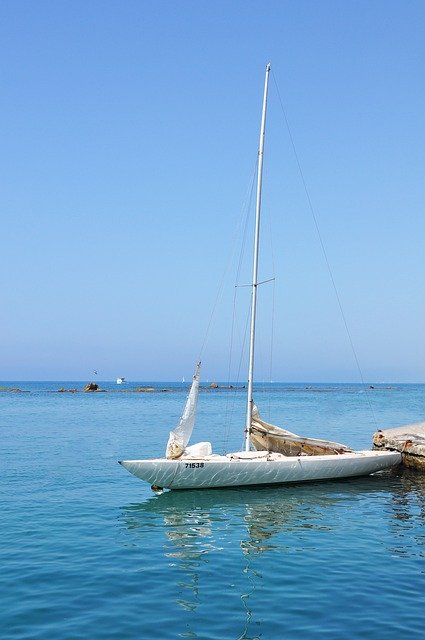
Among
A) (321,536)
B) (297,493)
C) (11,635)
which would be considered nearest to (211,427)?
(297,493)

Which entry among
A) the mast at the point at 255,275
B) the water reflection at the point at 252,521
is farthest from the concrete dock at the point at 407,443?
the mast at the point at 255,275

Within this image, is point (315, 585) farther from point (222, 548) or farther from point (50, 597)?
point (50, 597)

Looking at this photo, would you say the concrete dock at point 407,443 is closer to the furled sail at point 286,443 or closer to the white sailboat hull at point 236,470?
the furled sail at point 286,443

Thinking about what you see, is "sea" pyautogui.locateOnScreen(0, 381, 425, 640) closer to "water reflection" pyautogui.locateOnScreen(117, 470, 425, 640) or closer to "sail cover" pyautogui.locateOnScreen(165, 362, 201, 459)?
"water reflection" pyautogui.locateOnScreen(117, 470, 425, 640)

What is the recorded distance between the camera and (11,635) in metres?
10.7

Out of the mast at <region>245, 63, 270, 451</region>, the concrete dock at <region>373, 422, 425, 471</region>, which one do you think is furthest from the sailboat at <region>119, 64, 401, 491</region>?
the concrete dock at <region>373, 422, 425, 471</region>

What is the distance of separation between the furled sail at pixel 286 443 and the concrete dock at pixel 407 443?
405 cm

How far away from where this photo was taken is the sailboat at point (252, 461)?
22.9 metres

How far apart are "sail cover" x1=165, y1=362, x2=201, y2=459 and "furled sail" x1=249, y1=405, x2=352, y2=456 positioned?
4.71 metres

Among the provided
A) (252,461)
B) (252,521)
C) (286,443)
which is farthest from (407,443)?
(252,521)

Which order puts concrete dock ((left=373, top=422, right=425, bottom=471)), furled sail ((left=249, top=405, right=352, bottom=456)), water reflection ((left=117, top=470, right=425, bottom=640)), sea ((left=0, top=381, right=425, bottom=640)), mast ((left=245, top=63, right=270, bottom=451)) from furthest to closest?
concrete dock ((left=373, top=422, right=425, bottom=471)) < furled sail ((left=249, top=405, right=352, bottom=456)) < mast ((left=245, top=63, right=270, bottom=451)) < water reflection ((left=117, top=470, right=425, bottom=640)) < sea ((left=0, top=381, right=425, bottom=640))

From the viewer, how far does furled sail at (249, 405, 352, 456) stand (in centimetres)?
2775

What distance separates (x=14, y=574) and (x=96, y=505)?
8.10 metres

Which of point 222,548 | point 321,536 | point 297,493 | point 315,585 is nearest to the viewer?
point 315,585
